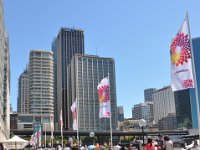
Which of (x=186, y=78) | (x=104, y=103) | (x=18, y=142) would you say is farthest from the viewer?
(x=18, y=142)

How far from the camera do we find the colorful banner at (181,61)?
16781 millimetres

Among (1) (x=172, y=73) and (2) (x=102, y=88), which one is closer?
(1) (x=172, y=73)

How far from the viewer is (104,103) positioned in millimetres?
31750

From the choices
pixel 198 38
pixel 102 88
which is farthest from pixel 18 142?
pixel 198 38

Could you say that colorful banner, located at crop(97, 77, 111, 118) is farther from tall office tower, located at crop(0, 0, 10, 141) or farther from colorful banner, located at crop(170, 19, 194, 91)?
tall office tower, located at crop(0, 0, 10, 141)

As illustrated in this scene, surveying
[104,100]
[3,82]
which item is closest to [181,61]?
[104,100]

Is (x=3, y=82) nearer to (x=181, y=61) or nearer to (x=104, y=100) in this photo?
(x=104, y=100)

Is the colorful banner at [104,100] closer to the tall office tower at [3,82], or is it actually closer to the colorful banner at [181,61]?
the colorful banner at [181,61]

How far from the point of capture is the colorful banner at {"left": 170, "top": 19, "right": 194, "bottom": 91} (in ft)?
55.1

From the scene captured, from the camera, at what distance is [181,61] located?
680 inches

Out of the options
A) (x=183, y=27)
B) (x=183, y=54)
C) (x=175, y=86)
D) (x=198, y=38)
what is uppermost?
(x=198, y=38)

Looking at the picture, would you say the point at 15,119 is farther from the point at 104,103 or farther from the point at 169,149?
the point at 169,149

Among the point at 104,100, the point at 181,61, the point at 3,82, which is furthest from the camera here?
the point at 3,82

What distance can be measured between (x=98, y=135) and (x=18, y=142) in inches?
5649
